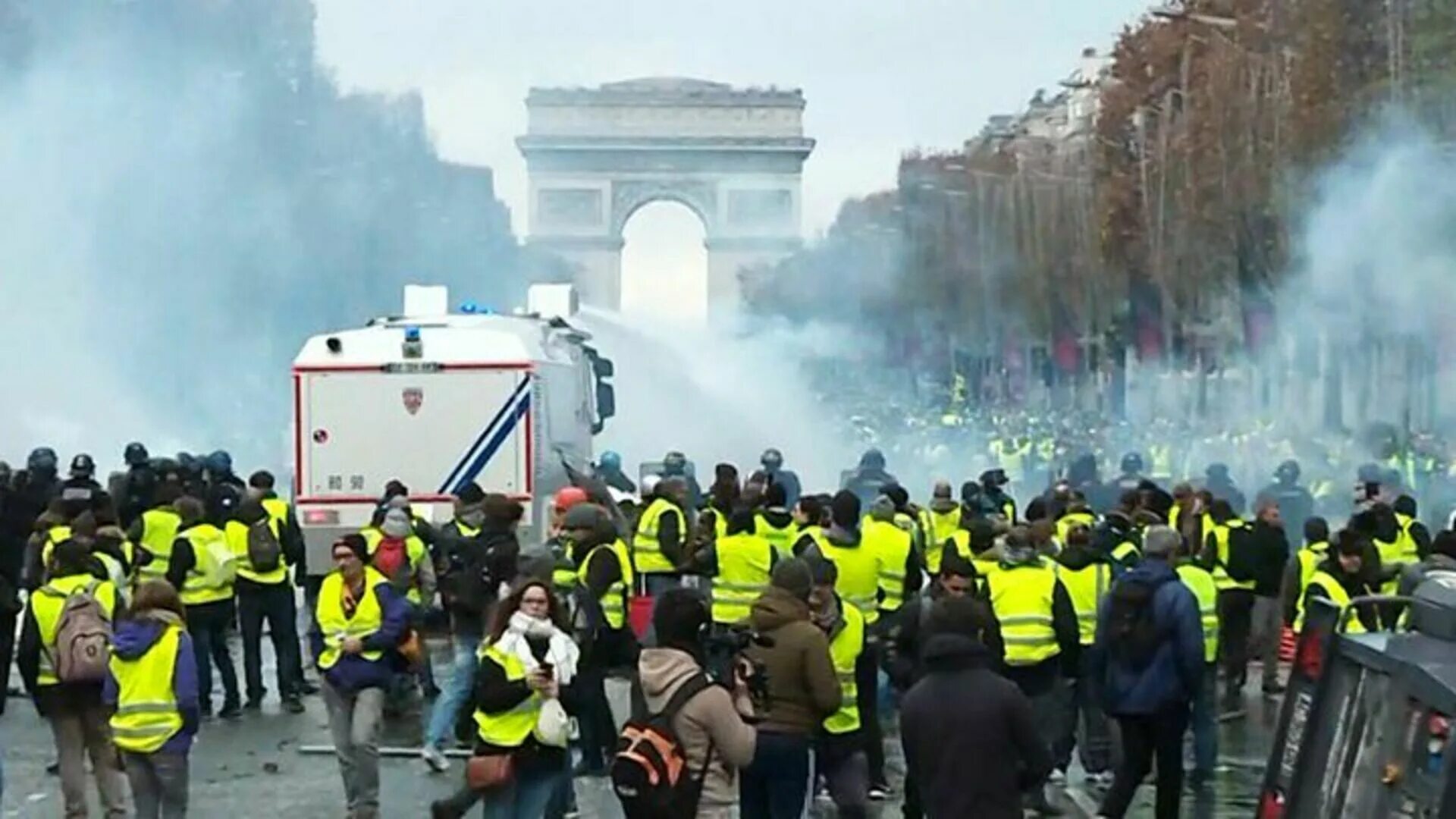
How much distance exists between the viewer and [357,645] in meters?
14.4

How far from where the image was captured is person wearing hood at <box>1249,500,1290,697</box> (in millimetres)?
21281

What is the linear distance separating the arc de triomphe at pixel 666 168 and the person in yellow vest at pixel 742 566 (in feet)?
373

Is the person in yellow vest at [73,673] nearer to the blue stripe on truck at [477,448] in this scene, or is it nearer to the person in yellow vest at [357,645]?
the person in yellow vest at [357,645]

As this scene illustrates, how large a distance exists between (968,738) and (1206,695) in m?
6.95

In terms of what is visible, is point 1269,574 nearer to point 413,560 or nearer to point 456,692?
point 413,560

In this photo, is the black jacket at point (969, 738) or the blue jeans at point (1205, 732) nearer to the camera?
the black jacket at point (969, 738)

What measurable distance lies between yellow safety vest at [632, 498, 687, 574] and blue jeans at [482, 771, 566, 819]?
25.4ft

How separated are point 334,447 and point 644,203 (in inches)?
4449

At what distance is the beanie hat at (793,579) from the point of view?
11758mm

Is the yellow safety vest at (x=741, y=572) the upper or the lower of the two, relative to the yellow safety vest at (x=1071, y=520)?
lower

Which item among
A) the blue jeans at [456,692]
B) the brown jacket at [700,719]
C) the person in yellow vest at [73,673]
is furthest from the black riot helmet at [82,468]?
the brown jacket at [700,719]

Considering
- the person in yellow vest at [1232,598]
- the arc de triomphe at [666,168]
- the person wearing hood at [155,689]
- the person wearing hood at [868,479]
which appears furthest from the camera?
the arc de triomphe at [666,168]

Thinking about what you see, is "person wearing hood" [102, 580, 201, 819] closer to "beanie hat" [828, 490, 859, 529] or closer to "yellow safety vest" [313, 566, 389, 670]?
"yellow safety vest" [313, 566, 389, 670]

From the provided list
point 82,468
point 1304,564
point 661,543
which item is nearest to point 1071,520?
point 1304,564
